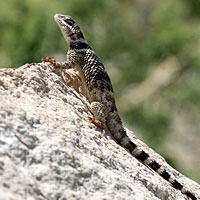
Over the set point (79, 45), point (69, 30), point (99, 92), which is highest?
point (69, 30)

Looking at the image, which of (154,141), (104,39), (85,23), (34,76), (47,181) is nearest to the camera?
(47,181)

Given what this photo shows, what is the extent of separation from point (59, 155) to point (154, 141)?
12071mm

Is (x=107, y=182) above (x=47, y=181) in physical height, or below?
above

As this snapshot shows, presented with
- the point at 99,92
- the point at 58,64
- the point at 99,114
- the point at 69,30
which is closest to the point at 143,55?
the point at 69,30

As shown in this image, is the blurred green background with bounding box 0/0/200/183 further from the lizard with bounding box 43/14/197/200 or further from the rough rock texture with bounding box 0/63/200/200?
the rough rock texture with bounding box 0/63/200/200

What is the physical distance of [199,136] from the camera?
19.2m

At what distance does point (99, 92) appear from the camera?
546 cm

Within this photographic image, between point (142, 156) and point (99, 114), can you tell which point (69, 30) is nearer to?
point (99, 114)

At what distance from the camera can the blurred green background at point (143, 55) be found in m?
16.0

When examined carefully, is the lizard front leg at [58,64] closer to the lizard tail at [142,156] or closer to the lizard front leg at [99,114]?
the lizard front leg at [99,114]

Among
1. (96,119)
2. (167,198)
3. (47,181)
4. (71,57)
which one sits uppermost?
(71,57)

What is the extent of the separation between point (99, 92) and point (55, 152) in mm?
1883

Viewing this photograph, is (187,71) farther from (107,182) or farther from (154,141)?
(107,182)

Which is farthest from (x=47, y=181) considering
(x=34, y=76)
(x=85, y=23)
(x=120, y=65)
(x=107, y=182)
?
(x=120, y=65)
